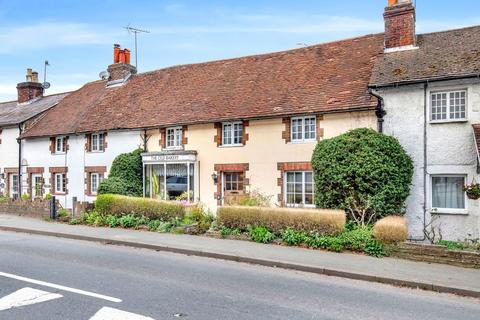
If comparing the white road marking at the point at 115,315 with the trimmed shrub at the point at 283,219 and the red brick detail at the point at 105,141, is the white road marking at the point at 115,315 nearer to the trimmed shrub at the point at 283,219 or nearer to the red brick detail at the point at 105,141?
the trimmed shrub at the point at 283,219

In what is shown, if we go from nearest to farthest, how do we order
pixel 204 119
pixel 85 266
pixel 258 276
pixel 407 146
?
1. pixel 258 276
2. pixel 85 266
3. pixel 407 146
4. pixel 204 119

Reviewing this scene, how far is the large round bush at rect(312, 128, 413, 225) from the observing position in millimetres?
12812

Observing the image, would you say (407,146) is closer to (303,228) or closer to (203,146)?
(303,228)

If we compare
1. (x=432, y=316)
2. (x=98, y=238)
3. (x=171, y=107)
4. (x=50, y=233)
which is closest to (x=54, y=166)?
(x=171, y=107)

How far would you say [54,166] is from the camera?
24109 millimetres

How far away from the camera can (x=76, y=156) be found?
23.0 meters

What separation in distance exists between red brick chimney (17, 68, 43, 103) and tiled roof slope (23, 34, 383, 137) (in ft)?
21.4

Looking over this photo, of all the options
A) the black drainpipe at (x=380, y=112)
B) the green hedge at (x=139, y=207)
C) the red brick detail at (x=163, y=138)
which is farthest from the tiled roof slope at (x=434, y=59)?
the red brick detail at (x=163, y=138)

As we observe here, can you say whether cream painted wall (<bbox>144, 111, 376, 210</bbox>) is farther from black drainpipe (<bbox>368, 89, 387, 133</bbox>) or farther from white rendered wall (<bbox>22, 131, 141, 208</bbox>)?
white rendered wall (<bbox>22, 131, 141, 208</bbox>)

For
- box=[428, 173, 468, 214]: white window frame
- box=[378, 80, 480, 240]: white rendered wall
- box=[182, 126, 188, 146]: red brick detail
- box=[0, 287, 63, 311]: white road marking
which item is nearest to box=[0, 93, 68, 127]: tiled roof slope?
box=[182, 126, 188, 146]: red brick detail

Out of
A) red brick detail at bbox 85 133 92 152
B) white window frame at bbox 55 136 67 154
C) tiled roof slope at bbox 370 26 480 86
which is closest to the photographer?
tiled roof slope at bbox 370 26 480 86

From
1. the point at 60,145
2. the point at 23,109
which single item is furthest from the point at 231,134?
the point at 23,109

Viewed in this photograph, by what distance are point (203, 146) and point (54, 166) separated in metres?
10.8

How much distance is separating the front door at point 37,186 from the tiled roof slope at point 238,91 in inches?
101
